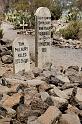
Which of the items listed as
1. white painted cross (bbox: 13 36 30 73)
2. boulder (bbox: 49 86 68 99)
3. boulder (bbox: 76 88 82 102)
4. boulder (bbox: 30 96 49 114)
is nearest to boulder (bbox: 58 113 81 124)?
boulder (bbox: 30 96 49 114)

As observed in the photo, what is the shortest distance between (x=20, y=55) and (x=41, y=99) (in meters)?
3.39

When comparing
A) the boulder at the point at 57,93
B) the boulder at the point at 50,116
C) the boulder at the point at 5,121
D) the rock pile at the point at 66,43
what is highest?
the boulder at the point at 50,116

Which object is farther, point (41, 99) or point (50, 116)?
point (41, 99)

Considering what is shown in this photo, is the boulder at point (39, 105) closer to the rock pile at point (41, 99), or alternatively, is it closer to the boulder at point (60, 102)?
the rock pile at point (41, 99)

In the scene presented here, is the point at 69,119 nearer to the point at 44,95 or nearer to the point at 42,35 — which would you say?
the point at 44,95

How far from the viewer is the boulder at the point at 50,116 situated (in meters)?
6.39

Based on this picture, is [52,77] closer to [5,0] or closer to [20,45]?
[20,45]

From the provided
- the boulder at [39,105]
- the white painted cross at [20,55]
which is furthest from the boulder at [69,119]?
the white painted cross at [20,55]

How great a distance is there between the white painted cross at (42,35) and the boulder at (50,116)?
456cm

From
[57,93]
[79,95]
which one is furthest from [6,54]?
[79,95]

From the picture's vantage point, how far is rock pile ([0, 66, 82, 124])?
659 cm

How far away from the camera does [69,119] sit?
652cm

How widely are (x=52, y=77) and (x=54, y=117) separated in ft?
8.20

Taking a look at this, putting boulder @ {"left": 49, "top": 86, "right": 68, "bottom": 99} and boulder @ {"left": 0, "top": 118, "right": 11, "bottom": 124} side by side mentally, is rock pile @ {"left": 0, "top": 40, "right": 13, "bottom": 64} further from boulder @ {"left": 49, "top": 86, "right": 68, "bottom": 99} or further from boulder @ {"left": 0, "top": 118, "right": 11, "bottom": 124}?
boulder @ {"left": 0, "top": 118, "right": 11, "bottom": 124}
